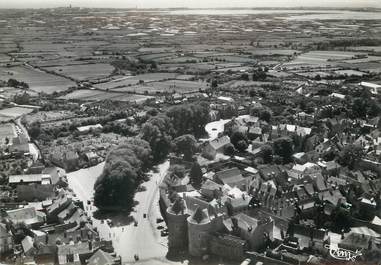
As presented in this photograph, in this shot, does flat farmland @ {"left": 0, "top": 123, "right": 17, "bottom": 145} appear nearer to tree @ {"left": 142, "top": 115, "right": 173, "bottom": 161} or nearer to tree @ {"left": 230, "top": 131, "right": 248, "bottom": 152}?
tree @ {"left": 142, "top": 115, "right": 173, "bottom": 161}

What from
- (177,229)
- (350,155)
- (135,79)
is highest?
(350,155)

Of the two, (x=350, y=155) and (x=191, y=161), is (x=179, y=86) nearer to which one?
(x=191, y=161)

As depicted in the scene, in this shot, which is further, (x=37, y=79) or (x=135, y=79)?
(x=135, y=79)

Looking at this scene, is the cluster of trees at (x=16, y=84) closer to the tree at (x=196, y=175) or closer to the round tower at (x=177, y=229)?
the tree at (x=196, y=175)

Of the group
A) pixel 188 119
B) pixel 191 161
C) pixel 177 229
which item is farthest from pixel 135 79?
pixel 177 229

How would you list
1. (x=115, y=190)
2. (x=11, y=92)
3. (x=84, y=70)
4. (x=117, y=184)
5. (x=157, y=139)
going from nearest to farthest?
(x=115, y=190)
(x=117, y=184)
(x=157, y=139)
(x=11, y=92)
(x=84, y=70)
